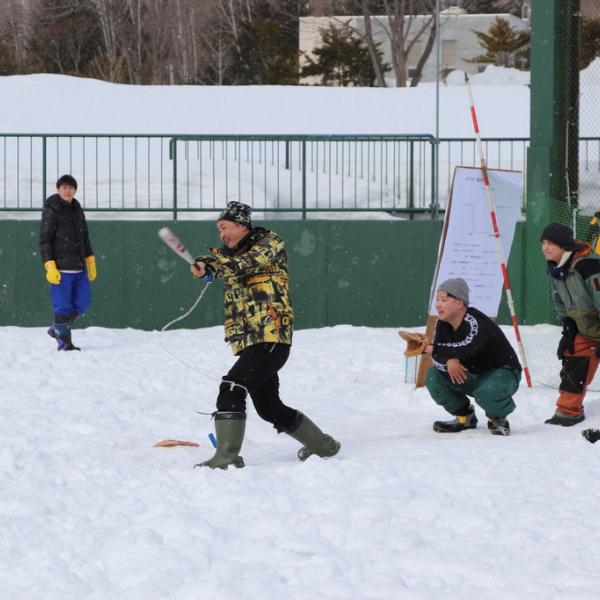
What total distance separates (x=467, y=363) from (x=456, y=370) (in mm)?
247

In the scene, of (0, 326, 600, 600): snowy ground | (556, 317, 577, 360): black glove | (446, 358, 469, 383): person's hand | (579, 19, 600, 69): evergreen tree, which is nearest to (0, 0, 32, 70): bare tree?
(579, 19, 600, 69): evergreen tree

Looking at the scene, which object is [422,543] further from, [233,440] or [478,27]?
[478,27]

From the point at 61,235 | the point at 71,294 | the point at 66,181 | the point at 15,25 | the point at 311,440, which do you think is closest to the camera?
the point at 311,440

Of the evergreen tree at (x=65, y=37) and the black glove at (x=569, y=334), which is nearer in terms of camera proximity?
the black glove at (x=569, y=334)

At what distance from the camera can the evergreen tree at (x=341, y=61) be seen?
4203cm

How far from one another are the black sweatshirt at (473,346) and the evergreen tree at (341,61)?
109 feet

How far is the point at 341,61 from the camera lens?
4312 cm

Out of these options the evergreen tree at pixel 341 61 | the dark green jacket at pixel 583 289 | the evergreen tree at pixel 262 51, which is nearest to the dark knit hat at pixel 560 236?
the dark green jacket at pixel 583 289

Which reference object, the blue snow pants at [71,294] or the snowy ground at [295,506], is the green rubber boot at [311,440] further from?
the blue snow pants at [71,294]

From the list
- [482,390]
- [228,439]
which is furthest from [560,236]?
[228,439]

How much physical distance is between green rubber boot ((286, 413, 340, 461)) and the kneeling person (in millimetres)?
987

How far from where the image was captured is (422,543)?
6.09 meters

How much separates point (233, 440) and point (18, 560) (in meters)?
1.84

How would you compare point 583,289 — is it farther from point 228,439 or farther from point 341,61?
point 341,61
